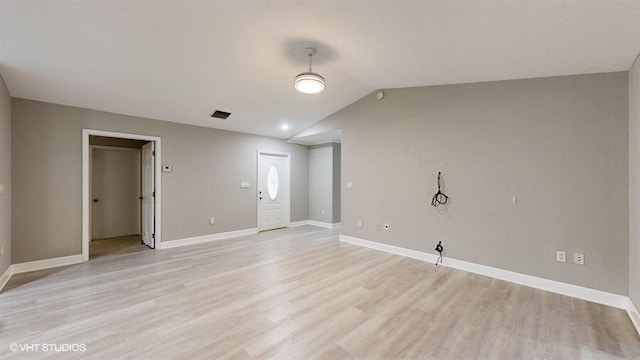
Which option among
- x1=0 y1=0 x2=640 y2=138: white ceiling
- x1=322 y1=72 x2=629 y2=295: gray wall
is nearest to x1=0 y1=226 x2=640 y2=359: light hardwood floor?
x1=322 y1=72 x2=629 y2=295: gray wall

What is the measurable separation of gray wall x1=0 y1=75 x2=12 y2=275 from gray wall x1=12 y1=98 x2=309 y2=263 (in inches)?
5.7

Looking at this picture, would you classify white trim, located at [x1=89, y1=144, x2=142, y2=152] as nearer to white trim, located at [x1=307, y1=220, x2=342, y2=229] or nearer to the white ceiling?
the white ceiling

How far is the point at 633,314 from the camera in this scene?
8.23 ft

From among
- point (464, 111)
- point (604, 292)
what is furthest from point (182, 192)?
point (604, 292)

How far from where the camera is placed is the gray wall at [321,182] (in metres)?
7.12

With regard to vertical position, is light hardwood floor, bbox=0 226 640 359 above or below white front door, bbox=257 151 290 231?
below

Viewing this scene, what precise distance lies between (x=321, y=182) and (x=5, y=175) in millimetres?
5706

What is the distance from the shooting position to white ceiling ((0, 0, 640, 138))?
7.38 feet

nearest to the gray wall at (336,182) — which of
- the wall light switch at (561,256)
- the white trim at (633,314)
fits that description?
the wall light switch at (561,256)

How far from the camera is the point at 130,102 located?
4.13 m

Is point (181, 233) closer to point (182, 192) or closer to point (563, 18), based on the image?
point (182, 192)

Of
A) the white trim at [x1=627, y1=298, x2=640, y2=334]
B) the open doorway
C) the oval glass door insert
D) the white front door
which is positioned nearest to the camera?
the white trim at [x1=627, y1=298, x2=640, y2=334]

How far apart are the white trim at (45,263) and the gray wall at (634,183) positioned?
22.9 ft

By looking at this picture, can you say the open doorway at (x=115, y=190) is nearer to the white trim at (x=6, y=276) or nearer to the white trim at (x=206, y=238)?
the white trim at (x=206, y=238)
